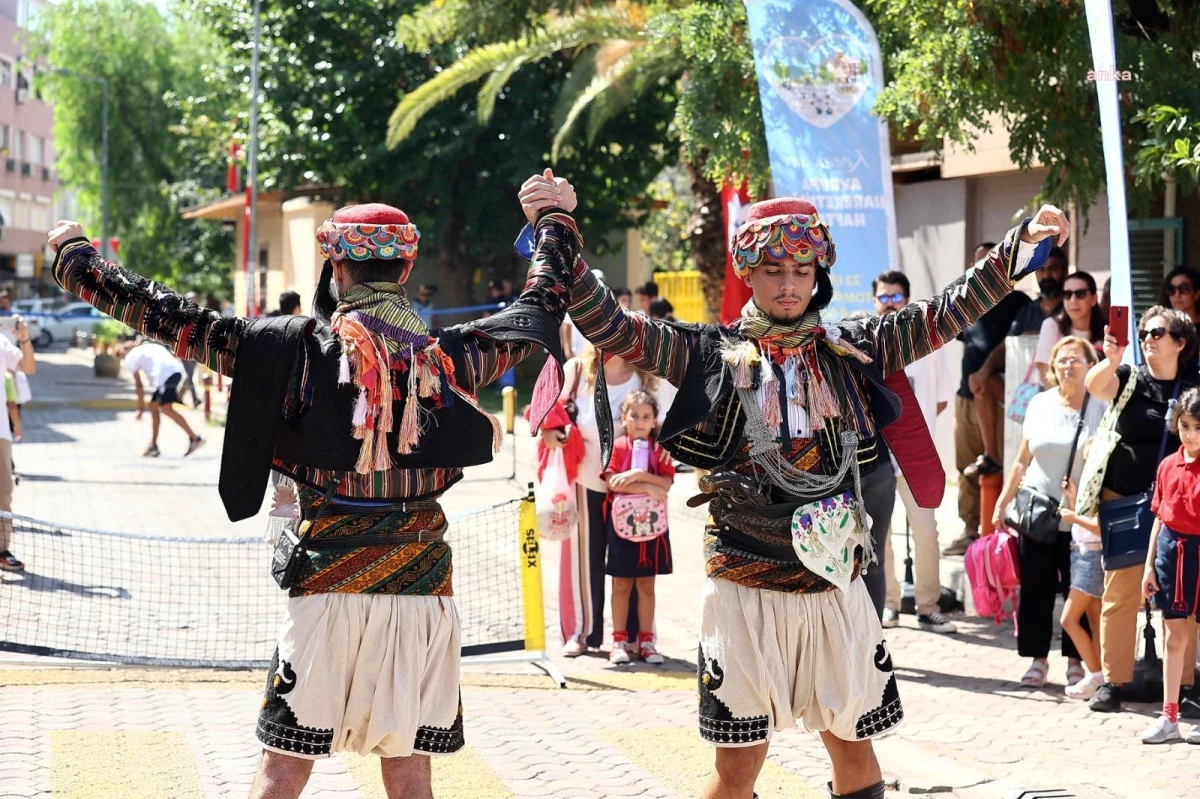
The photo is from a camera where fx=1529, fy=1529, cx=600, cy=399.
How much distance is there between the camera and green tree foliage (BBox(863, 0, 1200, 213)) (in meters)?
9.25

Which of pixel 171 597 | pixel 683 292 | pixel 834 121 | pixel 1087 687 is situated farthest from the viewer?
pixel 683 292

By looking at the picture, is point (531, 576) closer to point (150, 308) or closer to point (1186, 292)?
point (1186, 292)

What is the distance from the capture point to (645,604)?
8.62 m

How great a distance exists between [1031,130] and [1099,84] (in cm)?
271

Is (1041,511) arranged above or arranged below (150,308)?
below

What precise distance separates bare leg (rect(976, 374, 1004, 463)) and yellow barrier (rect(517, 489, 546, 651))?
421cm

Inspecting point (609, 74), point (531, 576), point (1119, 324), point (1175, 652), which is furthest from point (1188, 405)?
point (609, 74)

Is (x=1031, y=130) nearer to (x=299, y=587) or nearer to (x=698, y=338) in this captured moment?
(x=698, y=338)

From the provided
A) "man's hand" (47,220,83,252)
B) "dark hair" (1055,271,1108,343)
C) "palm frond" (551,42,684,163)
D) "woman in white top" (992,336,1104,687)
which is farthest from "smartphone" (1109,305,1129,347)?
"palm frond" (551,42,684,163)

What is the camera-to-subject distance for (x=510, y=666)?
8.64m

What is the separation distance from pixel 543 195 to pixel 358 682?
1465 millimetres

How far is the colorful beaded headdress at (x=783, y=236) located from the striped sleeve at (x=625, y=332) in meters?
0.31

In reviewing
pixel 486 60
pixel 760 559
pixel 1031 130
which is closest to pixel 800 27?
pixel 1031 130

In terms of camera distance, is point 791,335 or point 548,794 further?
point 548,794
